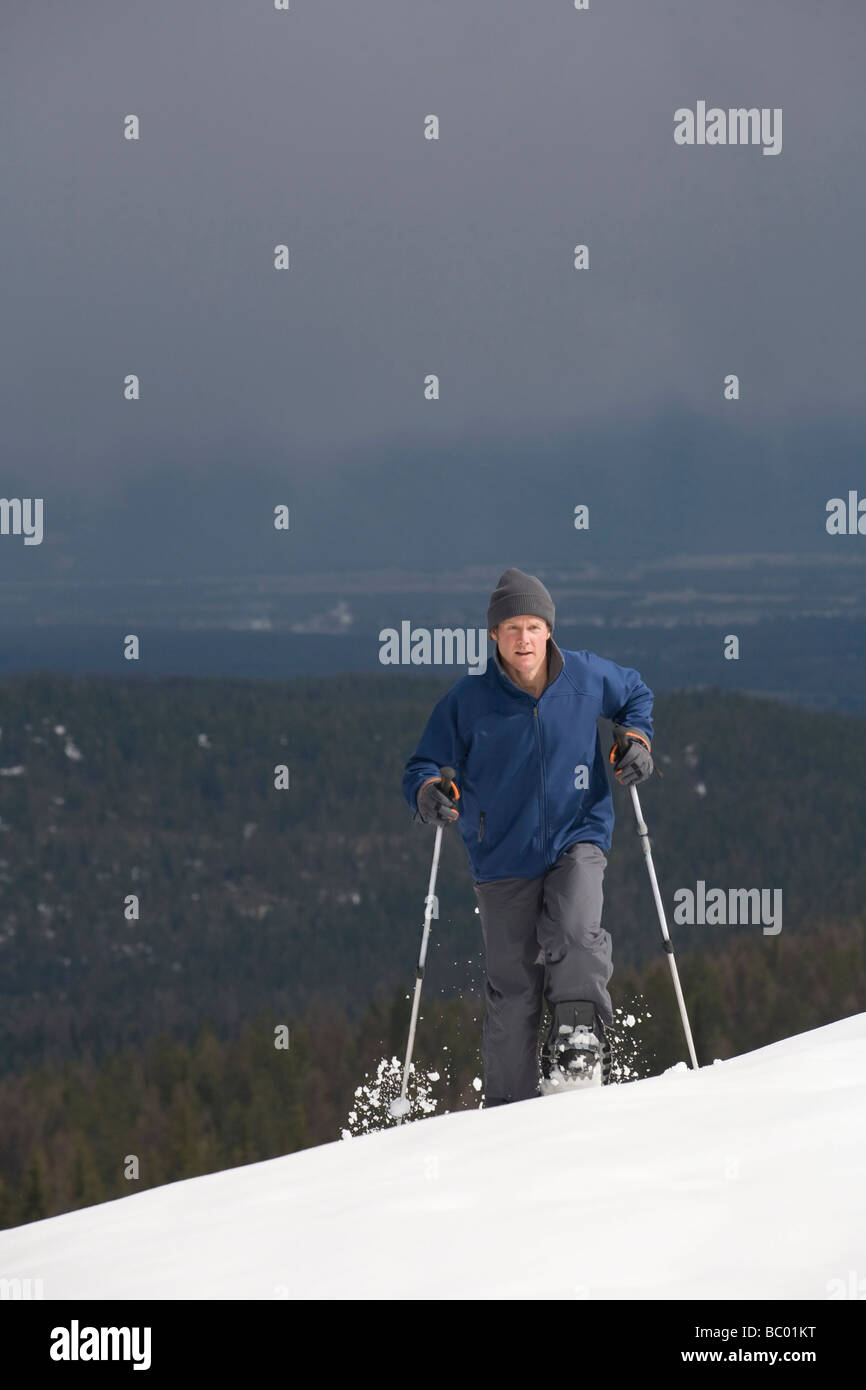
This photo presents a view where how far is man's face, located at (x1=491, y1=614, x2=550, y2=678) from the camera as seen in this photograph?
527cm

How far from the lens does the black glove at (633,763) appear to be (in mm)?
5289

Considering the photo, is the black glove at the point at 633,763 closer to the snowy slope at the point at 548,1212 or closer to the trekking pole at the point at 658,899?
the trekking pole at the point at 658,899

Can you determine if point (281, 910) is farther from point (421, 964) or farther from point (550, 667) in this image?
point (550, 667)

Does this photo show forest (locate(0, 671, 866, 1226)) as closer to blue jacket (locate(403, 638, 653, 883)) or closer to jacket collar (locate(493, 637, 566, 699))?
blue jacket (locate(403, 638, 653, 883))

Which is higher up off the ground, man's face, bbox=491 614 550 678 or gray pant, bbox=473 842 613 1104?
man's face, bbox=491 614 550 678

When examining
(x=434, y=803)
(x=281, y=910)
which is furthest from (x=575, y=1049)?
(x=281, y=910)

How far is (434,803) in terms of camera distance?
5.36m

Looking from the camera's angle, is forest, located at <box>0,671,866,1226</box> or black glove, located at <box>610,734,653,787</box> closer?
black glove, located at <box>610,734,653,787</box>

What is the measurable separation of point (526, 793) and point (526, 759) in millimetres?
121

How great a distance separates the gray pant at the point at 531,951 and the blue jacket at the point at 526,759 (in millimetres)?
82

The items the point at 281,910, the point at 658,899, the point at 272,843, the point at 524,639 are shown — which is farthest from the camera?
the point at 272,843

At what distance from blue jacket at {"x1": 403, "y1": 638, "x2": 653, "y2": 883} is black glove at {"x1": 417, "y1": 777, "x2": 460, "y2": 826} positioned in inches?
2.1

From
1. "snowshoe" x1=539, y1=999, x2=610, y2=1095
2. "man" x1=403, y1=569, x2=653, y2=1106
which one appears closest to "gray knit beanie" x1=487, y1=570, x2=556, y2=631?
"man" x1=403, y1=569, x2=653, y2=1106

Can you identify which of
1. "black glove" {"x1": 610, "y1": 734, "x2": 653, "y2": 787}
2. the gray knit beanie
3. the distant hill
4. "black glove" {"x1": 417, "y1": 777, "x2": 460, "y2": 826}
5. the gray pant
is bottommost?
the gray pant
